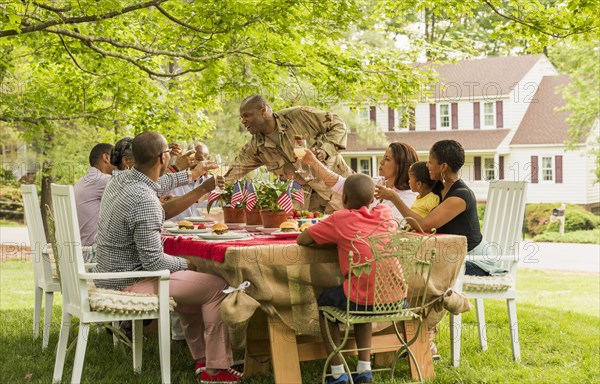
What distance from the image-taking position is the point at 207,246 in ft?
15.4

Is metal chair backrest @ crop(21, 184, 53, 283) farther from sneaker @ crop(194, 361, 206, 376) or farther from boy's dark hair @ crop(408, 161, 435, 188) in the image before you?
boy's dark hair @ crop(408, 161, 435, 188)

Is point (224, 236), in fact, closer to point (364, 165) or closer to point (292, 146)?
point (292, 146)

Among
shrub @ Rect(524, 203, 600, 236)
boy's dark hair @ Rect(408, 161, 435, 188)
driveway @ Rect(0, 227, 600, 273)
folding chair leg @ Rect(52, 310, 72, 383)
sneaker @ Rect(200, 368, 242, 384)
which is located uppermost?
boy's dark hair @ Rect(408, 161, 435, 188)

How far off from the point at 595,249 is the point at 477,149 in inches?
288

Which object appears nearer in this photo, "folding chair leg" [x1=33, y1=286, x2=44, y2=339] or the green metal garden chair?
the green metal garden chair

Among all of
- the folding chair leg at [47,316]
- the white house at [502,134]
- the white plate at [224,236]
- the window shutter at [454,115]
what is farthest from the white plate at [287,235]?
the window shutter at [454,115]

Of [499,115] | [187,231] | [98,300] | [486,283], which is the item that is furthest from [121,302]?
[499,115]

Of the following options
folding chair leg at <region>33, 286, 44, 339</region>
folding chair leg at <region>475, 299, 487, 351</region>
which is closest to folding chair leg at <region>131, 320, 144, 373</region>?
folding chair leg at <region>33, 286, 44, 339</region>

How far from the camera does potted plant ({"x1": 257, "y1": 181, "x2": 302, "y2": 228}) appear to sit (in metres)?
5.54

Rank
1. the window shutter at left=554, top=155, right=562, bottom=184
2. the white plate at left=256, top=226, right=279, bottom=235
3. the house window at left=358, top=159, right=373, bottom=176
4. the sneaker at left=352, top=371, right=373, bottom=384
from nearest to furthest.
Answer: the sneaker at left=352, top=371, right=373, bottom=384 → the white plate at left=256, top=226, right=279, bottom=235 → the window shutter at left=554, top=155, right=562, bottom=184 → the house window at left=358, top=159, right=373, bottom=176

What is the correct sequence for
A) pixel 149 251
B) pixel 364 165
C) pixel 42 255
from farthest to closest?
pixel 364 165
pixel 42 255
pixel 149 251

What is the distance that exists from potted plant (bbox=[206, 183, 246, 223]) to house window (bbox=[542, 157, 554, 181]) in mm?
25141

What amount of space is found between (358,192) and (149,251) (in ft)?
4.26

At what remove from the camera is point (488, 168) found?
30375 millimetres
